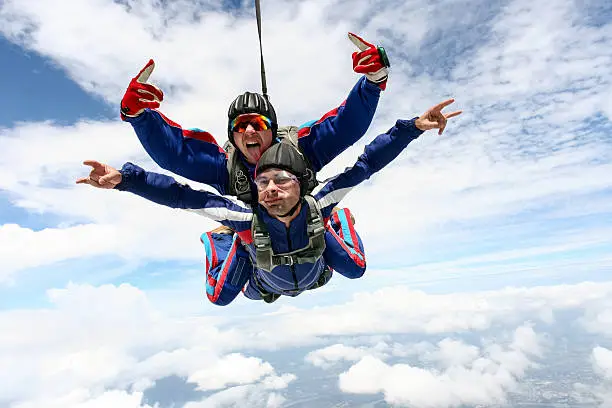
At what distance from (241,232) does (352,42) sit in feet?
5.85

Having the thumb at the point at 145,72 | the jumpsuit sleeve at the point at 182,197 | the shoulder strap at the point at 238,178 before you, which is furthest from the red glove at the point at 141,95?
the shoulder strap at the point at 238,178

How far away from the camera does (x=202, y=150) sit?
3.25 meters

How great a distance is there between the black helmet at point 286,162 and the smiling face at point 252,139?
5.2 inches

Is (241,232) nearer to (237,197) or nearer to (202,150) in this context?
(237,197)

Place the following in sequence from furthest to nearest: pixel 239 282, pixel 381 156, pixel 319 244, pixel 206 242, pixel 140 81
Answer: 1. pixel 206 242
2. pixel 239 282
3. pixel 319 244
4. pixel 381 156
5. pixel 140 81

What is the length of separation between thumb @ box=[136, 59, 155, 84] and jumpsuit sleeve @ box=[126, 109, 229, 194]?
0.26m

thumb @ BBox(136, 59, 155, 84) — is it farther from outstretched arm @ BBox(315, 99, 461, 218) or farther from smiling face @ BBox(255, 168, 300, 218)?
outstretched arm @ BBox(315, 99, 461, 218)

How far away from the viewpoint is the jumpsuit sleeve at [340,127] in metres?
3.06

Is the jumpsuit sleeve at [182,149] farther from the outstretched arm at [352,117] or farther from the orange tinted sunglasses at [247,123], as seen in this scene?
the outstretched arm at [352,117]

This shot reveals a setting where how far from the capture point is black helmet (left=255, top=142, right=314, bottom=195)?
291 centimetres

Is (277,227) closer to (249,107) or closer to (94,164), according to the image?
(249,107)

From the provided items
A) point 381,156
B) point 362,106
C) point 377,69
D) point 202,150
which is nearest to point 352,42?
point 377,69

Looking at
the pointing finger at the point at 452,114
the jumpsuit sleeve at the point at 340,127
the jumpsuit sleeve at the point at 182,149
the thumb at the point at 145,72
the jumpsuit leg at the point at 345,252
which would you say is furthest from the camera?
the jumpsuit leg at the point at 345,252

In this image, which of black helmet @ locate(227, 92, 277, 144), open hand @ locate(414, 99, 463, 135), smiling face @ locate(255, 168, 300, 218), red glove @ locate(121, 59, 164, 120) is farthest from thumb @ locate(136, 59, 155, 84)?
open hand @ locate(414, 99, 463, 135)
